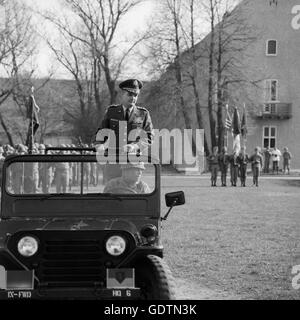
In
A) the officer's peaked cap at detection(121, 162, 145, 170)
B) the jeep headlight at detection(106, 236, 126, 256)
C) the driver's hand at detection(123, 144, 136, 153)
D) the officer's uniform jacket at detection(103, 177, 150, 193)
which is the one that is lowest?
the jeep headlight at detection(106, 236, 126, 256)

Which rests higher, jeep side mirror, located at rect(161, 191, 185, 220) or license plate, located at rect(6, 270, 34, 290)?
jeep side mirror, located at rect(161, 191, 185, 220)

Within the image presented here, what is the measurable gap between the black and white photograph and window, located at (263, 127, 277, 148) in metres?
1.11

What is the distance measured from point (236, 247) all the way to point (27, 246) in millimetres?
6526

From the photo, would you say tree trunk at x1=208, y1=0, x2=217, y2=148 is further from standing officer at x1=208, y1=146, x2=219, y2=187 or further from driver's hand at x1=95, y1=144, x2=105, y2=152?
driver's hand at x1=95, y1=144, x2=105, y2=152

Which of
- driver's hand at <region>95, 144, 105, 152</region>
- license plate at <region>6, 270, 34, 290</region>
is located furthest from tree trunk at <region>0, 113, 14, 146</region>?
license plate at <region>6, 270, 34, 290</region>

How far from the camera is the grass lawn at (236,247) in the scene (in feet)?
28.7

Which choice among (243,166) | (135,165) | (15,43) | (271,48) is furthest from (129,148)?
(271,48)

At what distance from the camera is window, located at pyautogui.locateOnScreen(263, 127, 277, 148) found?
54594 mm

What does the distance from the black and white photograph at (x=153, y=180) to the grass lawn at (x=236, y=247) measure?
3cm

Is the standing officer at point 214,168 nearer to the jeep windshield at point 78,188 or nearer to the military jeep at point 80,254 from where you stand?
the jeep windshield at point 78,188

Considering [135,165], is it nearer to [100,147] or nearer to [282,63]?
[100,147]

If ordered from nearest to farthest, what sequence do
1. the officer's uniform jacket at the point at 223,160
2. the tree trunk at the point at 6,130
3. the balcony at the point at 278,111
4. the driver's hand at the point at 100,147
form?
the driver's hand at the point at 100,147, the officer's uniform jacket at the point at 223,160, the tree trunk at the point at 6,130, the balcony at the point at 278,111

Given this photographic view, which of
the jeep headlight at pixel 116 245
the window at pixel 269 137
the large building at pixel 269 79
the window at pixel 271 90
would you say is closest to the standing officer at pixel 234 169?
the large building at pixel 269 79

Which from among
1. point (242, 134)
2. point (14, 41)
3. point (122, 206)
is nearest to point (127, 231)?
point (122, 206)
